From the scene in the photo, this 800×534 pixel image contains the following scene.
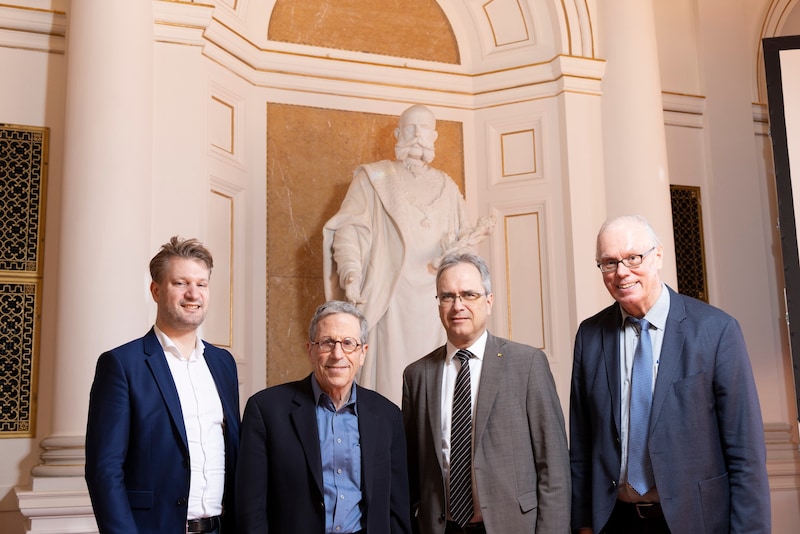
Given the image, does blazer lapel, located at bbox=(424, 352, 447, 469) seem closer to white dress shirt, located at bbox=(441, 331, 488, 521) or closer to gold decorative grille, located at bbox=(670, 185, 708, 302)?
white dress shirt, located at bbox=(441, 331, 488, 521)

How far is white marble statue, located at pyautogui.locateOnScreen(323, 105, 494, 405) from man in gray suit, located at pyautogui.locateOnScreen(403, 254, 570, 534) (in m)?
2.21

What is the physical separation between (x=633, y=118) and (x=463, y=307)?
3769mm

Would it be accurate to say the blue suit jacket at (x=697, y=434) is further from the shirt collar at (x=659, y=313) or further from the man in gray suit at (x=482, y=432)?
the man in gray suit at (x=482, y=432)

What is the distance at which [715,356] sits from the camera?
2.67 metres

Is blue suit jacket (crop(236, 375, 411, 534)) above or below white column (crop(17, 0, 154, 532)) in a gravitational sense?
below

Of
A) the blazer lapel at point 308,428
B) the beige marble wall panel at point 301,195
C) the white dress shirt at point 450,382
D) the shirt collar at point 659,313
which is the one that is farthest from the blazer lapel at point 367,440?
the beige marble wall panel at point 301,195

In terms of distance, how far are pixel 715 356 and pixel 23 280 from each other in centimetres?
383

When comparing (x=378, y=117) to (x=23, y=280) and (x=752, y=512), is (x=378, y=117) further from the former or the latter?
(x=752, y=512)

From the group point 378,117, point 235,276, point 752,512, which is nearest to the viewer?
point 752,512

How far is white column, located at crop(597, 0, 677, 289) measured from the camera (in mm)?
6172

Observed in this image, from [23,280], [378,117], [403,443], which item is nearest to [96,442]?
[403,443]

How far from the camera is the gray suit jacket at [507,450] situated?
2.76 meters

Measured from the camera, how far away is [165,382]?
2730 mm

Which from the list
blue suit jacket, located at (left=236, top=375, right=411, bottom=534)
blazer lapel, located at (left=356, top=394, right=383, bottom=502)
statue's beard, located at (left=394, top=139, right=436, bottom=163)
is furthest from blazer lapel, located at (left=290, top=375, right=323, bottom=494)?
statue's beard, located at (left=394, top=139, right=436, bottom=163)
